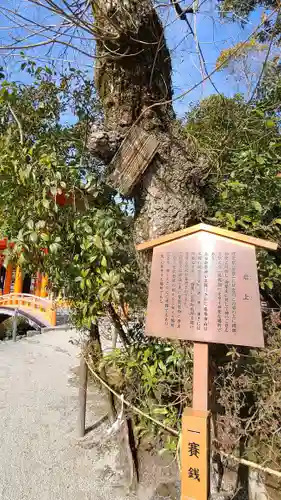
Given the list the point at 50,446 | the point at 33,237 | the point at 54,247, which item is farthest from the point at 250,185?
the point at 50,446

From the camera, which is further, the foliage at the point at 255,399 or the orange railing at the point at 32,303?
the orange railing at the point at 32,303

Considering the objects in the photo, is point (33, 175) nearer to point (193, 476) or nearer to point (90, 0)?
point (90, 0)

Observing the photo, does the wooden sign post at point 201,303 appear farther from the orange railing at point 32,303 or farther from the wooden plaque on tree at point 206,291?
the orange railing at point 32,303

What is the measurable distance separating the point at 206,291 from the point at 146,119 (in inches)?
59.8

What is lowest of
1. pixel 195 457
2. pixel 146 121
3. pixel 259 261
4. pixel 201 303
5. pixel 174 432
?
pixel 174 432

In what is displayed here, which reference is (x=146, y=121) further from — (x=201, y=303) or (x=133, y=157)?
(x=201, y=303)

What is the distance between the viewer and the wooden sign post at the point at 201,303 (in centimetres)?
174

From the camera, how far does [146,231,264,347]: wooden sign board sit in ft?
6.09

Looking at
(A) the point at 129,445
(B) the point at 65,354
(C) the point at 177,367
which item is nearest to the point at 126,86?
(C) the point at 177,367

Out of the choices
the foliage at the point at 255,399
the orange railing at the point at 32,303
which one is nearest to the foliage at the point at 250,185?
the foliage at the point at 255,399

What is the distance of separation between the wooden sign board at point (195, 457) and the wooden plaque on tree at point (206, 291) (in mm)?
425

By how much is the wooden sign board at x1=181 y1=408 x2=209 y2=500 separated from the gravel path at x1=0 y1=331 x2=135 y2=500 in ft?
4.45

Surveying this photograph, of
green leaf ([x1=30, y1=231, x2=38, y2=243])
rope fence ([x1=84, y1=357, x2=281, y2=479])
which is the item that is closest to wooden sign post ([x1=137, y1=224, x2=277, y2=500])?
rope fence ([x1=84, y1=357, x2=281, y2=479])

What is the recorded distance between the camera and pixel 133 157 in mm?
2621
